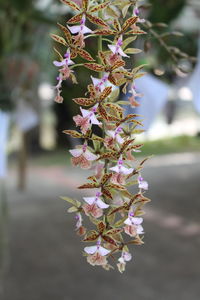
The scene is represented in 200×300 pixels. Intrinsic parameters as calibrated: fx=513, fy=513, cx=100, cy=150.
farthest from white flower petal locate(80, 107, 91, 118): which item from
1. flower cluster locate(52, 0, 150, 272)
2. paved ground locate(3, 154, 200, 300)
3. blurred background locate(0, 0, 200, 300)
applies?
paved ground locate(3, 154, 200, 300)

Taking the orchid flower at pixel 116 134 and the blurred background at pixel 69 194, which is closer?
the orchid flower at pixel 116 134

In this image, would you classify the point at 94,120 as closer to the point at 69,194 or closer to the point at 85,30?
the point at 85,30

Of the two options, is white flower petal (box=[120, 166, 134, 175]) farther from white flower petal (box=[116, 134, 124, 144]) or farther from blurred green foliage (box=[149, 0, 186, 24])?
blurred green foliage (box=[149, 0, 186, 24])

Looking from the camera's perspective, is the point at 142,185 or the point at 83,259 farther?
the point at 83,259

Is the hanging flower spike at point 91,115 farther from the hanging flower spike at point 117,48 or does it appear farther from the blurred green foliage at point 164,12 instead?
the blurred green foliage at point 164,12

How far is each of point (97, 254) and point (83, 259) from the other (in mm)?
1815

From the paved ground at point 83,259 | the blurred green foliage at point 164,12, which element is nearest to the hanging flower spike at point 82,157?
the blurred green foliage at point 164,12

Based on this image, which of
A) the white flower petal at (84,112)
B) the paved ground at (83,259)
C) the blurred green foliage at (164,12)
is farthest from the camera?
the paved ground at (83,259)

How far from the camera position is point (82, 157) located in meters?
0.27

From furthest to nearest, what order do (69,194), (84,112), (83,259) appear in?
(69,194), (83,259), (84,112)

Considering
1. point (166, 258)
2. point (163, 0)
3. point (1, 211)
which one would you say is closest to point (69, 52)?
point (163, 0)

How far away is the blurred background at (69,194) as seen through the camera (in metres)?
1.17

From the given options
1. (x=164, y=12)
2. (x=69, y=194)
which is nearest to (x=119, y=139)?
(x=164, y=12)

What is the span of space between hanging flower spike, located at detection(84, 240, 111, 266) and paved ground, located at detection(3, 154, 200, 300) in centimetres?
150
